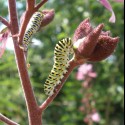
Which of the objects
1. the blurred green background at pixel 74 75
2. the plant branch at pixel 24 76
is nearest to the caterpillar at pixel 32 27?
the plant branch at pixel 24 76

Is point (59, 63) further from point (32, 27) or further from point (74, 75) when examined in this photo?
point (74, 75)

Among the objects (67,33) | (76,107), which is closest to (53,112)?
(76,107)

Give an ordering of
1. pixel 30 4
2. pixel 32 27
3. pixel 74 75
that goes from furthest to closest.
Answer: pixel 74 75
pixel 32 27
pixel 30 4

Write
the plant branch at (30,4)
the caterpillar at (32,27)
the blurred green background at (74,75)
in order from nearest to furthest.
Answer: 1. the plant branch at (30,4)
2. the caterpillar at (32,27)
3. the blurred green background at (74,75)

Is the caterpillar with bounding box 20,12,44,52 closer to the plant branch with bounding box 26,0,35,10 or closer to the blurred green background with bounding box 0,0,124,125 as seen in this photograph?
the plant branch with bounding box 26,0,35,10

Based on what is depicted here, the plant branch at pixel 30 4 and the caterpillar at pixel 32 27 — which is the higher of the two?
the plant branch at pixel 30 4

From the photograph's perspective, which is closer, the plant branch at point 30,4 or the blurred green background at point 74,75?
the plant branch at point 30,4

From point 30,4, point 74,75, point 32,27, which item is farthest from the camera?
point 74,75

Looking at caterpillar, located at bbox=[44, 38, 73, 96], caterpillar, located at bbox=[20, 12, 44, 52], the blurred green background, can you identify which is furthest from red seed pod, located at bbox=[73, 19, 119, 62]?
the blurred green background

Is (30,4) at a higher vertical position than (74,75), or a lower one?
higher

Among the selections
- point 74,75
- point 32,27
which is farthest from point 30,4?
Answer: point 74,75

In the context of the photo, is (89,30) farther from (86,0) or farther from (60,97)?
(60,97)

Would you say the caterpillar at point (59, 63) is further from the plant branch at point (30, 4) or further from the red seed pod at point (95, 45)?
the plant branch at point (30, 4)
